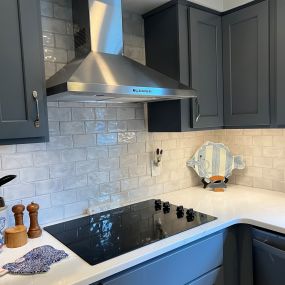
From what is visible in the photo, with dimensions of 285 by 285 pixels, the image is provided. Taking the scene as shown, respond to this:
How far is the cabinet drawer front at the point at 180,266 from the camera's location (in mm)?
1188

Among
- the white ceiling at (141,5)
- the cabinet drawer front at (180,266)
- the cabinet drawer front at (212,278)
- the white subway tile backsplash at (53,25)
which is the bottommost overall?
the cabinet drawer front at (212,278)

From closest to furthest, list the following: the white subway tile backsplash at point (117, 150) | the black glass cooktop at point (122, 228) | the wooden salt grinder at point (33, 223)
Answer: the black glass cooktop at point (122, 228) → the wooden salt grinder at point (33, 223) → the white subway tile backsplash at point (117, 150)

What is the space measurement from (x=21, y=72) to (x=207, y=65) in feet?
3.98

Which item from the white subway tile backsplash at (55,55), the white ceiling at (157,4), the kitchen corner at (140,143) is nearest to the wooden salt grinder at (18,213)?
the kitchen corner at (140,143)

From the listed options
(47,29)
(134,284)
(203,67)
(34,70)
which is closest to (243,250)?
(134,284)

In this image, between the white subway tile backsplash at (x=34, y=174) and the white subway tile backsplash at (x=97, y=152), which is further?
the white subway tile backsplash at (x=97, y=152)

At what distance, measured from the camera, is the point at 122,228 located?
152 cm

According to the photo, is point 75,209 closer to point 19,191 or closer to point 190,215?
point 19,191

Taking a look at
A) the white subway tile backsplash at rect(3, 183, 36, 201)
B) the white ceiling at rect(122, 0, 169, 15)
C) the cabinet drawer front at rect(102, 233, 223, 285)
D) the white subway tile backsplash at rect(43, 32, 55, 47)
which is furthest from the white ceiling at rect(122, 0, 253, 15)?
the cabinet drawer front at rect(102, 233, 223, 285)

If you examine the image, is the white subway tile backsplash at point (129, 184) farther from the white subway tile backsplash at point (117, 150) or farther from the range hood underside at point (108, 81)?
the range hood underside at point (108, 81)

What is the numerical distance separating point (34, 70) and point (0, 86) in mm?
160

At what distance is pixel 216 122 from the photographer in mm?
1962

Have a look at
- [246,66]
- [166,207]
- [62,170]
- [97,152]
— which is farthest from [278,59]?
[62,170]

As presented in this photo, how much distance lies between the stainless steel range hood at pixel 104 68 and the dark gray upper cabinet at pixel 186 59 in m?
0.23
